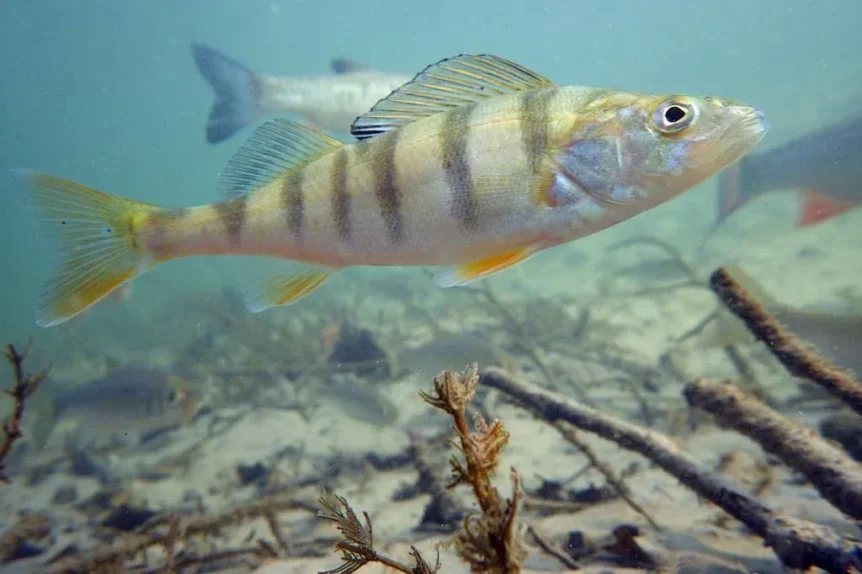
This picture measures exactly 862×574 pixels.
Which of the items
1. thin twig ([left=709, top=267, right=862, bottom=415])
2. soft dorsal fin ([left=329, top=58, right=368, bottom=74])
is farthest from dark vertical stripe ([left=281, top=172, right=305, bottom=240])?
soft dorsal fin ([left=329, top=58, right=368, bottom=74])

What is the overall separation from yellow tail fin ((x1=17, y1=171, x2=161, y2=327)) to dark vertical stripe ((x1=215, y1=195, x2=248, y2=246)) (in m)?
0.40

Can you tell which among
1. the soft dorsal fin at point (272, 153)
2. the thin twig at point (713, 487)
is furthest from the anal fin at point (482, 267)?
the thin twig at point (713, 487)

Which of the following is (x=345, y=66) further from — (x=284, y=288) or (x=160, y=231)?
(x=284, y=288)

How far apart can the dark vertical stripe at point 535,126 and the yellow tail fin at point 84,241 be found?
185 centimetres

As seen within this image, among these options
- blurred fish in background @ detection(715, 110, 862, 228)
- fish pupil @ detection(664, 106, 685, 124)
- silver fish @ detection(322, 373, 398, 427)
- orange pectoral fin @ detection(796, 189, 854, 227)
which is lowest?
silver fish @ detection(322, 373, 398, 427)

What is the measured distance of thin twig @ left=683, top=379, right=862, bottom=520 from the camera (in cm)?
202

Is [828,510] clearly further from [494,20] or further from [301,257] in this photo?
[494,20]

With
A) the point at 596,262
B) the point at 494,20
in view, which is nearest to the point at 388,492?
the point at 596,262

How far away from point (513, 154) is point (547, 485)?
89.7 inches

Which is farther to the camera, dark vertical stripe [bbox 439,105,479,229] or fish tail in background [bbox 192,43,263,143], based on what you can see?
fish tail in background [bbox 192,43,263,143]

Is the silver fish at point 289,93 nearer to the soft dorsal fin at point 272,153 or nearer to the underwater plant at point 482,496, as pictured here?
the soft dorsal fin at point 272,153

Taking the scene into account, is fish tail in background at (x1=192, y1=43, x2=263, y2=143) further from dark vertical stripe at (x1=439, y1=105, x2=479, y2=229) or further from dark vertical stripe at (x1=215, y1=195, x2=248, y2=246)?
dark vertical stripe at (x1=439, y1=105, x2=479, y2=229)

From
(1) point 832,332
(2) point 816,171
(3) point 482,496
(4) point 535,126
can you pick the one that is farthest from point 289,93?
(2) point 816,171

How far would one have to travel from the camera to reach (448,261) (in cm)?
226
